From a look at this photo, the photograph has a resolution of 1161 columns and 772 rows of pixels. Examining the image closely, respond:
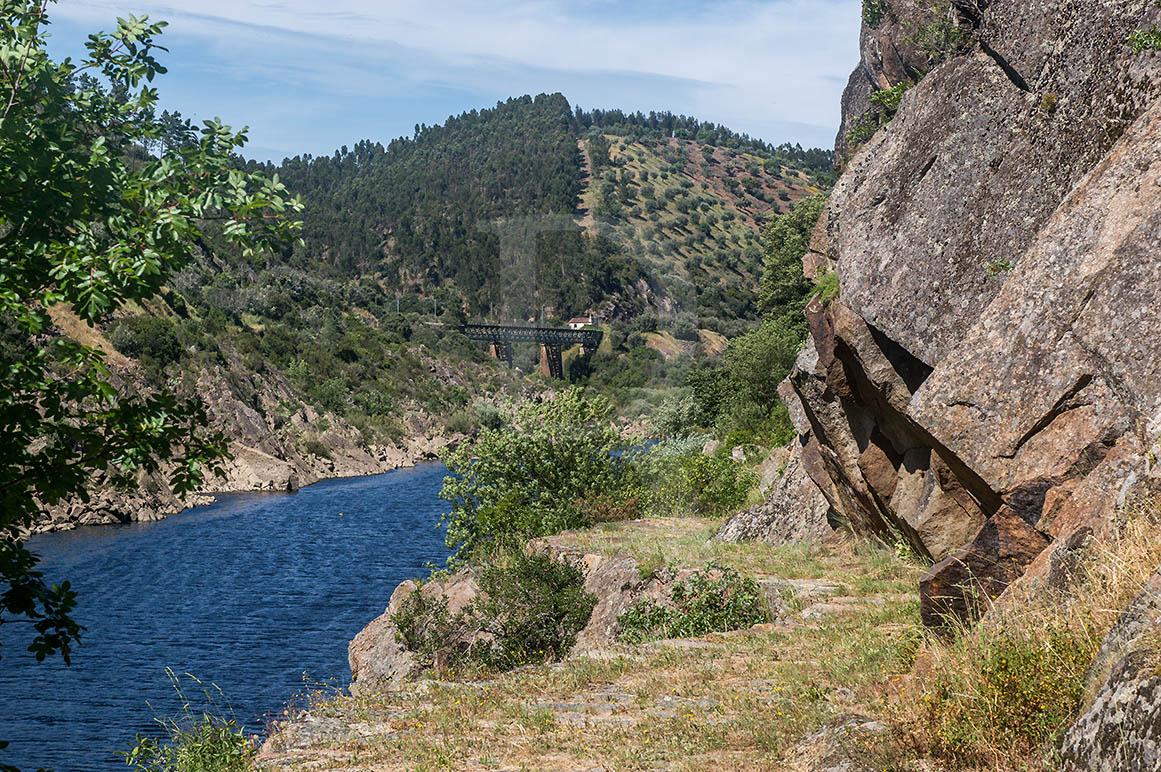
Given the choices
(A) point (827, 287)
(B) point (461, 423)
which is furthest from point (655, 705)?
(B) point (461, 423)

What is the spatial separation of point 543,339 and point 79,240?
131336 mm

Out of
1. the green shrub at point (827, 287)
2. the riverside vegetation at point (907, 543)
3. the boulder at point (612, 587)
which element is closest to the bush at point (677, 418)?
the riverside vegetation at point (907, 543)

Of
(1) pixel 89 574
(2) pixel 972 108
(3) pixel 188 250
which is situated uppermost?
(2) pixel 972 108

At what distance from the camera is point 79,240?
8.03m

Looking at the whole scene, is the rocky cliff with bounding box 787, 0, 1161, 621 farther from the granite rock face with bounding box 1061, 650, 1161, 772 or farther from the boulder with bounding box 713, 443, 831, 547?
the granite rock face with bounding box 1061, 650, 1161, 772

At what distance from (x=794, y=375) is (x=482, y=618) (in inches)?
306

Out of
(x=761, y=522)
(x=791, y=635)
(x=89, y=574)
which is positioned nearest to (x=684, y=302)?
(x=89, y=574)

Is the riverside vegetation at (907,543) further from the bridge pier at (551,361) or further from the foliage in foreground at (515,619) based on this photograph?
the bridge pier at (551,361)

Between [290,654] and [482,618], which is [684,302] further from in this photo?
[482,618]

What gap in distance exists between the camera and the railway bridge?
137750 millimetres

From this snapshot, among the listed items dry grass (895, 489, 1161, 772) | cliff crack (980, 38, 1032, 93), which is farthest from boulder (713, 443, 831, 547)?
dry grass (895, 489, 1161, 772)

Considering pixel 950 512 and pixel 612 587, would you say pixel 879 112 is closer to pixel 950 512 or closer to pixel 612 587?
pixel 612 587

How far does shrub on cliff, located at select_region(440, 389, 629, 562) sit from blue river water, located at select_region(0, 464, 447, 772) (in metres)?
6.19

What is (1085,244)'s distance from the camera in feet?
27.6
